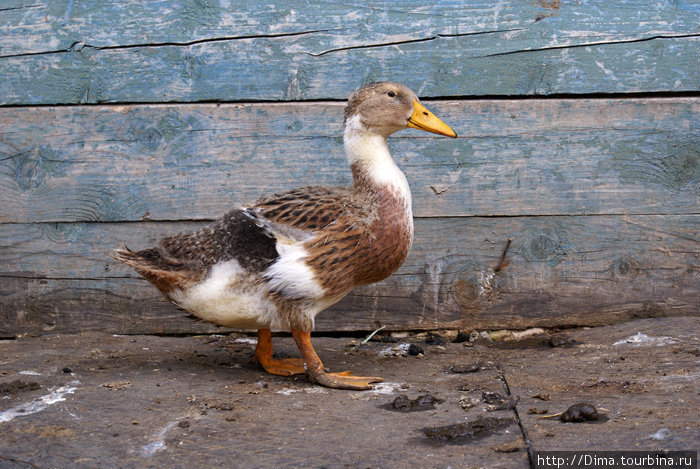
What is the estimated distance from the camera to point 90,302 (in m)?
4.23

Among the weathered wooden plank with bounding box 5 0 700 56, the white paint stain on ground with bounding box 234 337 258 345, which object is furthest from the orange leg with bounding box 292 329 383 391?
the weathered wooden plank with bounding box 5 0 700 56

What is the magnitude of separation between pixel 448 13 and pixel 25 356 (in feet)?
9.72

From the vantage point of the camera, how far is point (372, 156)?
3.41 meters

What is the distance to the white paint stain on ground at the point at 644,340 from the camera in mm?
3562

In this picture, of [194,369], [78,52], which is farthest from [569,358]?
[78,52]

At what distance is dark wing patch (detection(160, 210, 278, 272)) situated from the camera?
3.22 metres

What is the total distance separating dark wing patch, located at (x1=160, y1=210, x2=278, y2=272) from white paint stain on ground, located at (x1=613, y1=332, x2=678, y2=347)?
1917mm

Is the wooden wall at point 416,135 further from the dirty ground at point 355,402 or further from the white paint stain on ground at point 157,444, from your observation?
the white paint stain on ground at point 157,444

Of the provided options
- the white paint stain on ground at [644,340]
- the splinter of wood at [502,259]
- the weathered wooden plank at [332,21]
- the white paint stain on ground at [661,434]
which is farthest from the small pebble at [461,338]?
the white paint stain on ground at [661,434]

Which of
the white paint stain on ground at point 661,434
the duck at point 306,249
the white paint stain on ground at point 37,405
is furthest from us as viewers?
the duck at point 306,249

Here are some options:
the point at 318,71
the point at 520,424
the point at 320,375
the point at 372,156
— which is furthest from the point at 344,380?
the point at 318,71

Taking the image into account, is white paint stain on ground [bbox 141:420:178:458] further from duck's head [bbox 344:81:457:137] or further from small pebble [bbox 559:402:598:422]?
duck's head [bbox 344:81:457:137]

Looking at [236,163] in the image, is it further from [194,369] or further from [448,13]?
[448,13]

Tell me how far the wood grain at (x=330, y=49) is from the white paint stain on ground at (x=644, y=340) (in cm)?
137
